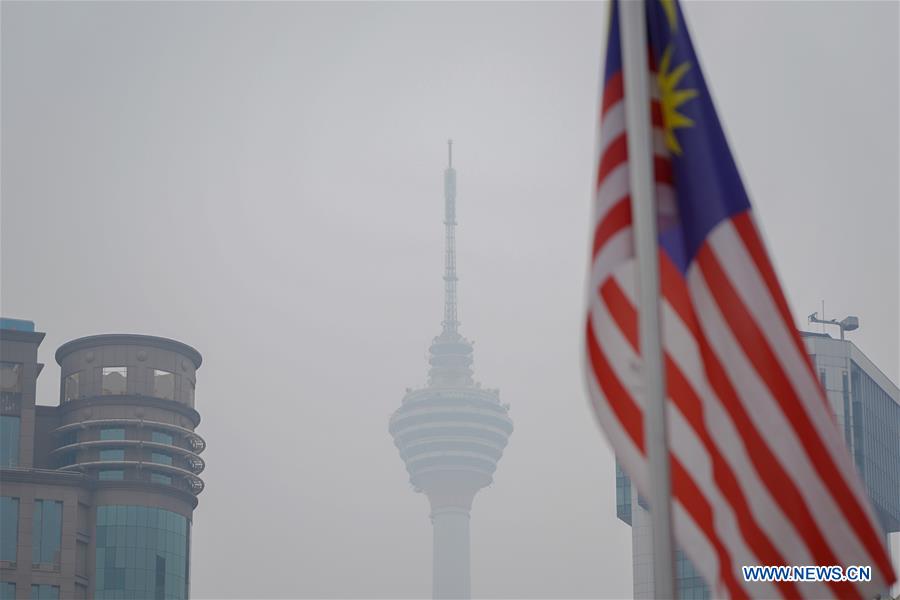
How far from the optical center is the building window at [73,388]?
190625 mm

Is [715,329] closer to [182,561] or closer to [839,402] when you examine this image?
[182,561]

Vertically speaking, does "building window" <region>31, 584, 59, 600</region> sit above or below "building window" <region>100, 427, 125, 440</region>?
below

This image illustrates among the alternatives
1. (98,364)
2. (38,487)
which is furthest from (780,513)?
(98,364)

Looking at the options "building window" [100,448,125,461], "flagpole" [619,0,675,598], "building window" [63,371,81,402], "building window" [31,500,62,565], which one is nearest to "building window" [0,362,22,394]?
"building window" [63,371,81,402]

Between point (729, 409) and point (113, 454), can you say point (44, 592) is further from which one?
point (729, 409)

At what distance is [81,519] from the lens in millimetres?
176750

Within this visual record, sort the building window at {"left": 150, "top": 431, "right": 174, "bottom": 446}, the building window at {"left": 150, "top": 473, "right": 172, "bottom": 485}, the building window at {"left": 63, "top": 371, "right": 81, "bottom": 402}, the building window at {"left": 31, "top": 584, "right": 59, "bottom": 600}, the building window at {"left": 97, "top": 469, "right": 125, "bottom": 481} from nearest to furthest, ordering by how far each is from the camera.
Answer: the building window at {"left": 31, "top": 584, "right": 59, "bottom": 600}, the building window at {"left": 97, "top": 469, "right": 125, "bottom": 481}, the building window at {"left": 150, "top": 473, "right": 172, "bottom": 485}, the building window at {"left": 150, "top": 431, "right": 174, "bottom": 446}, the building window at {"left": 63, "top": 371, "right": 81, "bottom": 402}

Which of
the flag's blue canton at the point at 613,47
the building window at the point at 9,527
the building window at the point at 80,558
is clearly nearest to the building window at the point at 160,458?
the building window at the point at 80,558

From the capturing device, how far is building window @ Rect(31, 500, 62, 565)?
171625mm

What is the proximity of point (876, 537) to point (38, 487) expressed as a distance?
166239mm

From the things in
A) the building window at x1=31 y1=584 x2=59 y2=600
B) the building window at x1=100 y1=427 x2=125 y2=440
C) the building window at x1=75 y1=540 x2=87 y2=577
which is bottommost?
the building window at x1=31 y1=584 x2=59 y2=600

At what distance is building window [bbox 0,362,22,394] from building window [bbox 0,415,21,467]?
282cm

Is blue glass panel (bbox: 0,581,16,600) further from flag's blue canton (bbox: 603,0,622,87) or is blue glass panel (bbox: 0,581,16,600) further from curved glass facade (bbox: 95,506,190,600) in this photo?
flag's blue canton (bbox: 603,0,622,87)

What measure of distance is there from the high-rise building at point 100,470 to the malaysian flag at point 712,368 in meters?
162
